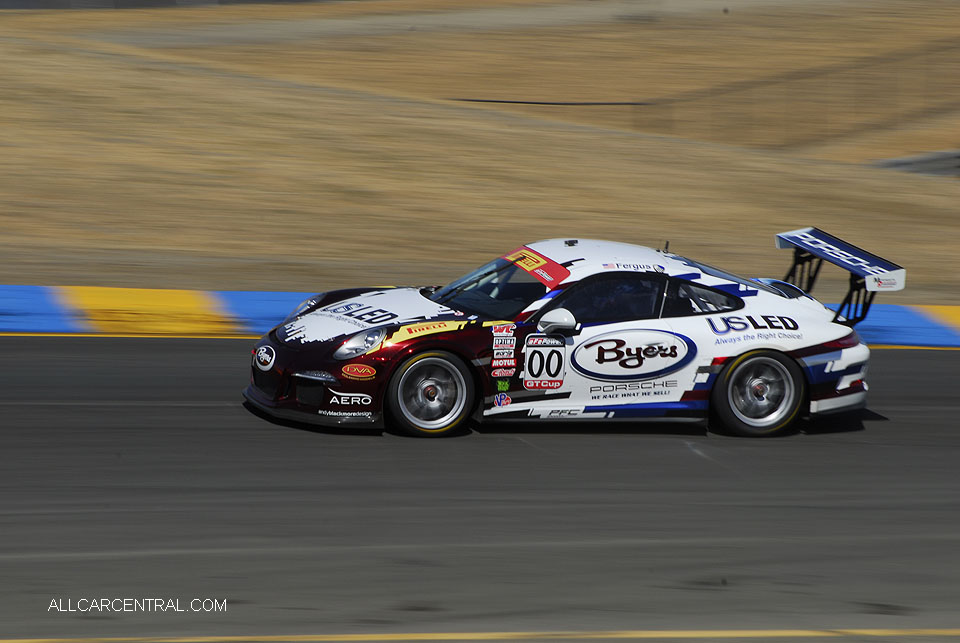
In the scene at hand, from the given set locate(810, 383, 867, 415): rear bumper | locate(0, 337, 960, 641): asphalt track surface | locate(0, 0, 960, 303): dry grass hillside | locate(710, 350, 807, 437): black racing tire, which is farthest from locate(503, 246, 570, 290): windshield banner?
locate(0, 0, 960, 303): dry grass hillside

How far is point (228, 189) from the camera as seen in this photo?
17016 millimetres

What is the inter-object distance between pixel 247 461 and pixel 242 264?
6.83 meters

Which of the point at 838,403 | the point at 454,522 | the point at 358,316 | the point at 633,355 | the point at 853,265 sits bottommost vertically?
the point at 454,522

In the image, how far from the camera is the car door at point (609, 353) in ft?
26.6

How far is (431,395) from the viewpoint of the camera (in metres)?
8.06

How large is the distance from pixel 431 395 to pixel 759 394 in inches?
96.0

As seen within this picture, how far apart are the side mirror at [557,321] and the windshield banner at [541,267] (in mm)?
397

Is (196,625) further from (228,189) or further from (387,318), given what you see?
(228,189)

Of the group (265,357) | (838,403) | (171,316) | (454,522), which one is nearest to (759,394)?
(838,403)

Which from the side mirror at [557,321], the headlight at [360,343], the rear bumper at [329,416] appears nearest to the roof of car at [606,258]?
the side mirror at [557,321]

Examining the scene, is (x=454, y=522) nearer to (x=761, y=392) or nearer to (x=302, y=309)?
(x=302, y=309)

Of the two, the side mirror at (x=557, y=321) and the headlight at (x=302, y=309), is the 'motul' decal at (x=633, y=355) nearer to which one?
the side mirror at (x=557, y=321)

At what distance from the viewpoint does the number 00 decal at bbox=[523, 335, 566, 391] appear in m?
8.06

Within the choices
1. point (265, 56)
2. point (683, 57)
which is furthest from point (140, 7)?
point (683, 57)
